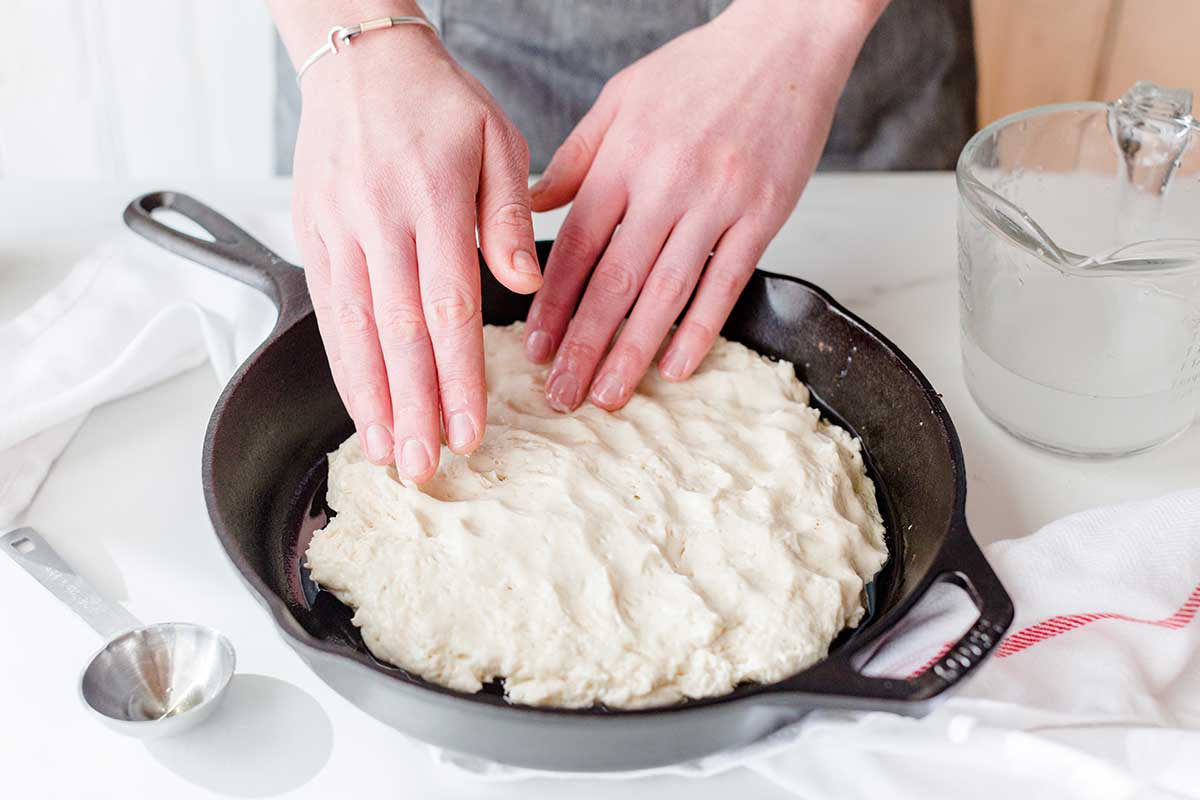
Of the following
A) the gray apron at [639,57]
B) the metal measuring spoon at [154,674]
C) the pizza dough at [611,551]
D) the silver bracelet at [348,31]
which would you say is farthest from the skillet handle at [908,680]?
the gray apron at [639,57]

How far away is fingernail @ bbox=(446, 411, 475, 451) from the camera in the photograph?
2.80 ft

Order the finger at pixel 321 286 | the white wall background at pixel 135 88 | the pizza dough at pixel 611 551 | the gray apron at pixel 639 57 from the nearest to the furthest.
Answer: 1. the pizza dough at pixel 611 551
2. the finger at pixel 321 286
3. the gray apron at pixel 639 57
4. the white wall background at pixel 135 88

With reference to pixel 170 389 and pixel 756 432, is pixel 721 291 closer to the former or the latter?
pixel 756 432

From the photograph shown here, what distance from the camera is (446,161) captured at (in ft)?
2.89

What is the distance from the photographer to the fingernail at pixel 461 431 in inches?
33.6

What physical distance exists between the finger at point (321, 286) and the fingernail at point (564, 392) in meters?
0.19

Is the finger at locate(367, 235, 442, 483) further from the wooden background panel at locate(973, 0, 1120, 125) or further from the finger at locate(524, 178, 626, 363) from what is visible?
the wooden background panel at locate(973, 0, 1120, 125)

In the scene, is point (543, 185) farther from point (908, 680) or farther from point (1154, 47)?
point (1154, 47)

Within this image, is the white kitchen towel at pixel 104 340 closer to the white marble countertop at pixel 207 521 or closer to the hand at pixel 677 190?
the white marble countertop at pixel 207 521

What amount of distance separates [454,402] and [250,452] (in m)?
0.21

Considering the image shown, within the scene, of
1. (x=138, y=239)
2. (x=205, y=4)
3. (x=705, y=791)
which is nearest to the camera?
(x=705, y=791)

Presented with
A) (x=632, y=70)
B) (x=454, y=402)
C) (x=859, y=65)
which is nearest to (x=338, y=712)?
(x=454, y=402)

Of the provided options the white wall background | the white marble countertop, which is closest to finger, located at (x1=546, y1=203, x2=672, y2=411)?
the white marble countertop

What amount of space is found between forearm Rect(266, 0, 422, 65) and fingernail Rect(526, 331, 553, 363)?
32 centimetres
